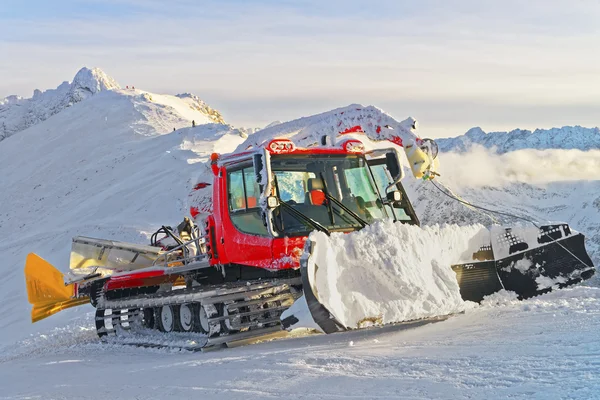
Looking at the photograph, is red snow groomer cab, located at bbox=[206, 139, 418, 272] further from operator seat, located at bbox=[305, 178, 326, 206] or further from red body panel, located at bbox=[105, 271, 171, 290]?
red body panel, located at bbox=[105, 271, 171, 290]

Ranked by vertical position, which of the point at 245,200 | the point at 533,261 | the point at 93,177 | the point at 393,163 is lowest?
the point at 533,261

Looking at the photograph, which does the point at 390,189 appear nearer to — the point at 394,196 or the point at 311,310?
the point at 394,196

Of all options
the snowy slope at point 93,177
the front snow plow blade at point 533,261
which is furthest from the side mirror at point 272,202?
the snowy slope at point 93,177

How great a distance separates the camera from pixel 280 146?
30.3 feet

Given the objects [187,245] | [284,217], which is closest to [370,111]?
[284,217]

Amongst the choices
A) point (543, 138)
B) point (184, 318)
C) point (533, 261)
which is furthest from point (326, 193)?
point (543, 138)

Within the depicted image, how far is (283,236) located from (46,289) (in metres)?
4.56

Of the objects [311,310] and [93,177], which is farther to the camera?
[93,177]

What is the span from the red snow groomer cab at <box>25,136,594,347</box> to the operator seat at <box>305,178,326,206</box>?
0.04ft

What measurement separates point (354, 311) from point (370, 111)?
3674 mm

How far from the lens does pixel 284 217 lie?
352 inches

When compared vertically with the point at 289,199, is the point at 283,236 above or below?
below

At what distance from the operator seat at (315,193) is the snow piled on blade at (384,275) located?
1032mm

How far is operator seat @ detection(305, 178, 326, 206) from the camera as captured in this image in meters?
9.09
